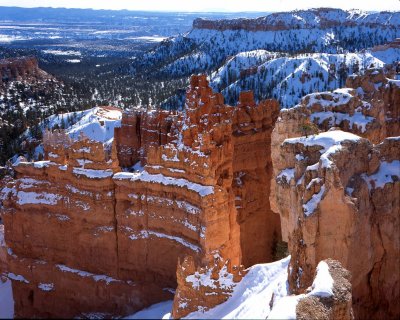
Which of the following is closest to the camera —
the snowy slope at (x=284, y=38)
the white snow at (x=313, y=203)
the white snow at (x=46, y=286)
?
the white snow at (x=313, y=203)

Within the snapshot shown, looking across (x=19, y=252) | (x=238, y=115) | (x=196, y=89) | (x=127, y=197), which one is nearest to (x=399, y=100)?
(x=238, y=115)

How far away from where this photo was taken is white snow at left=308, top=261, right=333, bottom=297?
8109 millimetres

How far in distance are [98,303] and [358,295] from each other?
9933 millimetres

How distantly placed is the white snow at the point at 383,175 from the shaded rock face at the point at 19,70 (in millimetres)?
80444

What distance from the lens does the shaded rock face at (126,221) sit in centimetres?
1598

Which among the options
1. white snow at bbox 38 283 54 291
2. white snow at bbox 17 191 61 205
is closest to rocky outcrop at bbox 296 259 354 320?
white snow at bbox 17 191 61 205

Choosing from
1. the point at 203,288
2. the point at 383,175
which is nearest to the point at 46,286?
the point at 203,288

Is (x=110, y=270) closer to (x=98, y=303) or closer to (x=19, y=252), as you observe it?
(x=98, y=303)

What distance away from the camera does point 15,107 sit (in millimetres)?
72125

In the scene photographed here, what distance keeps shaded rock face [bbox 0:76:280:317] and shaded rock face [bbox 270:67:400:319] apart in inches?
155

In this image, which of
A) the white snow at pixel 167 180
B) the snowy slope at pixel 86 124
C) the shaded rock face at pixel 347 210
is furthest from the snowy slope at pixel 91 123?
the shaded rock face at pixel 347 210

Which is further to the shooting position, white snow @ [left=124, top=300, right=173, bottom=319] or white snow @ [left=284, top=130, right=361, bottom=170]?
white snow @ [left=124, top=300, right=173, bottom=319]

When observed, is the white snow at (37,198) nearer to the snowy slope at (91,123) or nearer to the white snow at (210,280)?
the white snow at (210,280)

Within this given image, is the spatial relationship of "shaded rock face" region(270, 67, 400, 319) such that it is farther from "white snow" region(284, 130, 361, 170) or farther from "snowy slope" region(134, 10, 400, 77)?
"snowy slope" region(134, 10, 400, 77)
